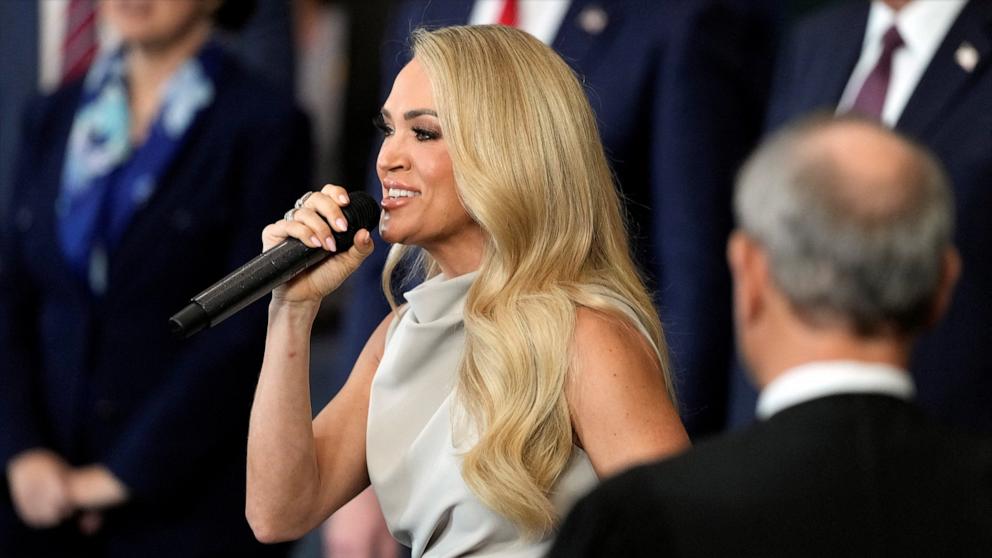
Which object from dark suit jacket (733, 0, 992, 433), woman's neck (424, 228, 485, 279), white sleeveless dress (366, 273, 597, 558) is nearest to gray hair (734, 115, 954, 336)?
white sleeveless dress (366, 273, 597, 558)


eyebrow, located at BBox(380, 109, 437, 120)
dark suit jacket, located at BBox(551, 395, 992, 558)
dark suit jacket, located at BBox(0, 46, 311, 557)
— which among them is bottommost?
dark suit jacket, located at BBox(0, 46, 311, 557)

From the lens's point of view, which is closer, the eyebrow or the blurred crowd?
the eyebrow

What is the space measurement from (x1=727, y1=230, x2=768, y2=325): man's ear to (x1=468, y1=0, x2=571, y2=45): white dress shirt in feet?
5.43

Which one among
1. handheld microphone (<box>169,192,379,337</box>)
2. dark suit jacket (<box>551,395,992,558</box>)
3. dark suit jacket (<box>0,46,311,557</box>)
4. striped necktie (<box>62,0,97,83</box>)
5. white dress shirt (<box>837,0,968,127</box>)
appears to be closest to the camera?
dark suit jacket (<box>551,395,992,558</box>)

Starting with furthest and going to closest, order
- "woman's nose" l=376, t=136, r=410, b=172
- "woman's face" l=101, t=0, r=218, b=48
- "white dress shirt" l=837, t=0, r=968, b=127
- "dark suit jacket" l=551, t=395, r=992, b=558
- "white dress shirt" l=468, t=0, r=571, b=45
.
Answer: "woman's face" l=101, t=0, r=218, b=48 → "white dress shirt" l=468, t=0, r=571, b=45 → "white dress shirt" l=837, t=0, r=968, b=127 → "woman's nose" l=376, t=136, r=410, b=172 → "dark suit jacket" l=551, t=395, r=992, b=558

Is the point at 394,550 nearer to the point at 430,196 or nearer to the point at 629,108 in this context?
the point at 629,108

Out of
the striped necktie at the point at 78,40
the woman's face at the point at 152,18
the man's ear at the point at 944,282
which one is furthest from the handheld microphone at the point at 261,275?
the striped necktie at the point at 78,40

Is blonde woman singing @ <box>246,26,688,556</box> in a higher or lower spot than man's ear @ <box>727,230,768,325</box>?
lower

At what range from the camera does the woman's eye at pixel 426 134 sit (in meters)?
2.39

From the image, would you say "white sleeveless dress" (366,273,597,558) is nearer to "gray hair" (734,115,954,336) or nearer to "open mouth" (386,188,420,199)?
"open mouth" (386,188,420,199)

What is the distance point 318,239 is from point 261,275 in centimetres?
11

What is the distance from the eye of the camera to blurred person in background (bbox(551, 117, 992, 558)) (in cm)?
160

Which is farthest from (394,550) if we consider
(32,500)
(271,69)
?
(271,69)

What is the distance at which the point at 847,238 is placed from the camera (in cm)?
161
